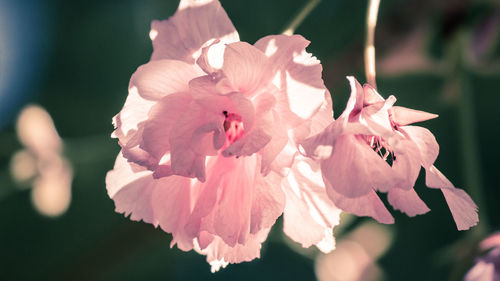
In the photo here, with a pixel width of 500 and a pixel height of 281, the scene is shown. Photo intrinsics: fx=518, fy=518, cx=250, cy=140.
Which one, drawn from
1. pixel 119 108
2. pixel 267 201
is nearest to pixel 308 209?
pixel 267 201

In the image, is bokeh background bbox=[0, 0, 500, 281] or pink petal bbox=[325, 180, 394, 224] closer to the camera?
pink petal bbox=[325, 180, 394, 224]

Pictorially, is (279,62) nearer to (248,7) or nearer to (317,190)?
(317,190)

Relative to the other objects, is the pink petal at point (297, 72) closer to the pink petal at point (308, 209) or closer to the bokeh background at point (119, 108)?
→ the pink petal at point (308, 209)

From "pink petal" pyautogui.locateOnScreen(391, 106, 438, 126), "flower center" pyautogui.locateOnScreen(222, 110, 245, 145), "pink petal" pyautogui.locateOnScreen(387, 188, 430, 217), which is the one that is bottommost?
"pink petal" pyautogui.locateOnScreen(387, 188, 430, 217)

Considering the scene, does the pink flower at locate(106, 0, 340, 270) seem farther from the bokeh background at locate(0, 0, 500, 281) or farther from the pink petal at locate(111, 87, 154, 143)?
the bokeh background at locate(0, 0, 500, 281)

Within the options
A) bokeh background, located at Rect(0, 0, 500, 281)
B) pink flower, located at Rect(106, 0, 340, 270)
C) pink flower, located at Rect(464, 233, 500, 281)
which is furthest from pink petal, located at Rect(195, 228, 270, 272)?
bokeh background, located at Rect(0, 0, 500, 281)

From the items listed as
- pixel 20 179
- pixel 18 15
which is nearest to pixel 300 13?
pixel 20 179

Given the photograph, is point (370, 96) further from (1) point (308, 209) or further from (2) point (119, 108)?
(2) point (119, 108)

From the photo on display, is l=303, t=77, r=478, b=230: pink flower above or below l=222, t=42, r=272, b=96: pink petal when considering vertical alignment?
below
